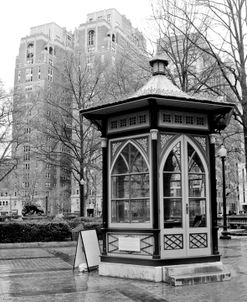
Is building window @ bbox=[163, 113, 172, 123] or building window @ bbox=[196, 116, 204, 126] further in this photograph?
building window @ bbox=[196, 116, 204, 126]

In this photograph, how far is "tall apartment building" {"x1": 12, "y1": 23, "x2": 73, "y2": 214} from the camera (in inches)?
1177

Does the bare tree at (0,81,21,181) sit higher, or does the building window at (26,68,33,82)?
the building window at (26,68,33,82)

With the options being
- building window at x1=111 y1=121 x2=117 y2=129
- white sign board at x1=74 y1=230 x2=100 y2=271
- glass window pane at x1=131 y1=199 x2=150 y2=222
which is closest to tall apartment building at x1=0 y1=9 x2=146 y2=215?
building window at x1=111 y1=121 x2=117 y2=129

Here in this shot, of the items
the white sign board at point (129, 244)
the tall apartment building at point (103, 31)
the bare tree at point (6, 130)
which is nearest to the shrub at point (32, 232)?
the white sign board at point (129, 244)

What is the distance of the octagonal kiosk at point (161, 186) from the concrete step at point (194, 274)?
0.07 ft

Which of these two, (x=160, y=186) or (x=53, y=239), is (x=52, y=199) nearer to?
(x=53, y=239)

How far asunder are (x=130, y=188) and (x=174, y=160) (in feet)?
3.94

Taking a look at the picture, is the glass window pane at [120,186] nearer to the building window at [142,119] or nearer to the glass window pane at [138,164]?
the glass window pane at [138,164]

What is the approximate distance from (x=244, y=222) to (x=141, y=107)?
20.4 m

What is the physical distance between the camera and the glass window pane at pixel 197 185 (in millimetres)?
9648

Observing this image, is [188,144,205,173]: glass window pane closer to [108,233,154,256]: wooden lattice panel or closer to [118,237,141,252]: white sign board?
[108,233,154,256]: wooden lattice panel

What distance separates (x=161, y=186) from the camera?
30.0 feet

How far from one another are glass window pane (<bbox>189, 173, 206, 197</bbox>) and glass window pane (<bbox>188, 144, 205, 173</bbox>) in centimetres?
14

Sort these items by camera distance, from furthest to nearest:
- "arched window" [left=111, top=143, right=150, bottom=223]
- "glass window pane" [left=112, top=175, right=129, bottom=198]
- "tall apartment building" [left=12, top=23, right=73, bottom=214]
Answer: "tall apartment building" [left=12, top=23, right=73, bottom=214]
"glass window pane" [left=112, top=175, right=129, bottom=198]
"arched window" [left=111, top=143, right=150, bottom=223]
